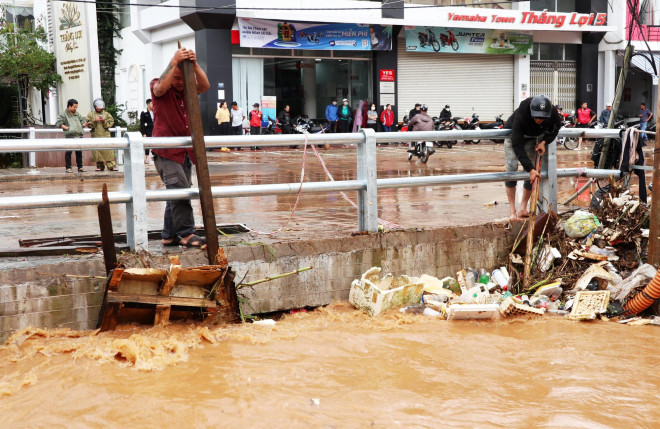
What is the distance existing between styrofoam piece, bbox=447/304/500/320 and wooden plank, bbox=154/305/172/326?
8.11 ft

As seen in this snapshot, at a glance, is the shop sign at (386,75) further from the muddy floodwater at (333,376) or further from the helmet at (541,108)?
the muddy floodwater at (333,376)

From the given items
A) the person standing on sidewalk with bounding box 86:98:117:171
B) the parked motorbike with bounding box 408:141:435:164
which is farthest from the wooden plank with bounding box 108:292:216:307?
the parked motorbike with bounding box 408:141:435:164

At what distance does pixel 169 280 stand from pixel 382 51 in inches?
1052

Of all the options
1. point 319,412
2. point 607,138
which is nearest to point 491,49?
point 607,138

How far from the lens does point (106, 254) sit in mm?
5492

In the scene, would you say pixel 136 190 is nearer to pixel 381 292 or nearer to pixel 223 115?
pixel 381 292

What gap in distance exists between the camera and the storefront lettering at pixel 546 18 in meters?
31.7

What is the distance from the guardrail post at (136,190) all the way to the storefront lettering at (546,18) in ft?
89.3

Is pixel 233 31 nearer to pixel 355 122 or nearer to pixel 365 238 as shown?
pixel 355 122

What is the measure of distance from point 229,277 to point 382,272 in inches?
69.1

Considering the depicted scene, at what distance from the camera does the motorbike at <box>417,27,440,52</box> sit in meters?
31.5

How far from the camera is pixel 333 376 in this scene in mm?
5309

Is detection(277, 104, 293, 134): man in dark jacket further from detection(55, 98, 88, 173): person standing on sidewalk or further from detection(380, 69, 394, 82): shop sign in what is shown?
detection(55, 98, 88, 173): person standing on sidewalk

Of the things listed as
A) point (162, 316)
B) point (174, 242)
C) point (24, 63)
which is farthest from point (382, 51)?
point (162, 316)
